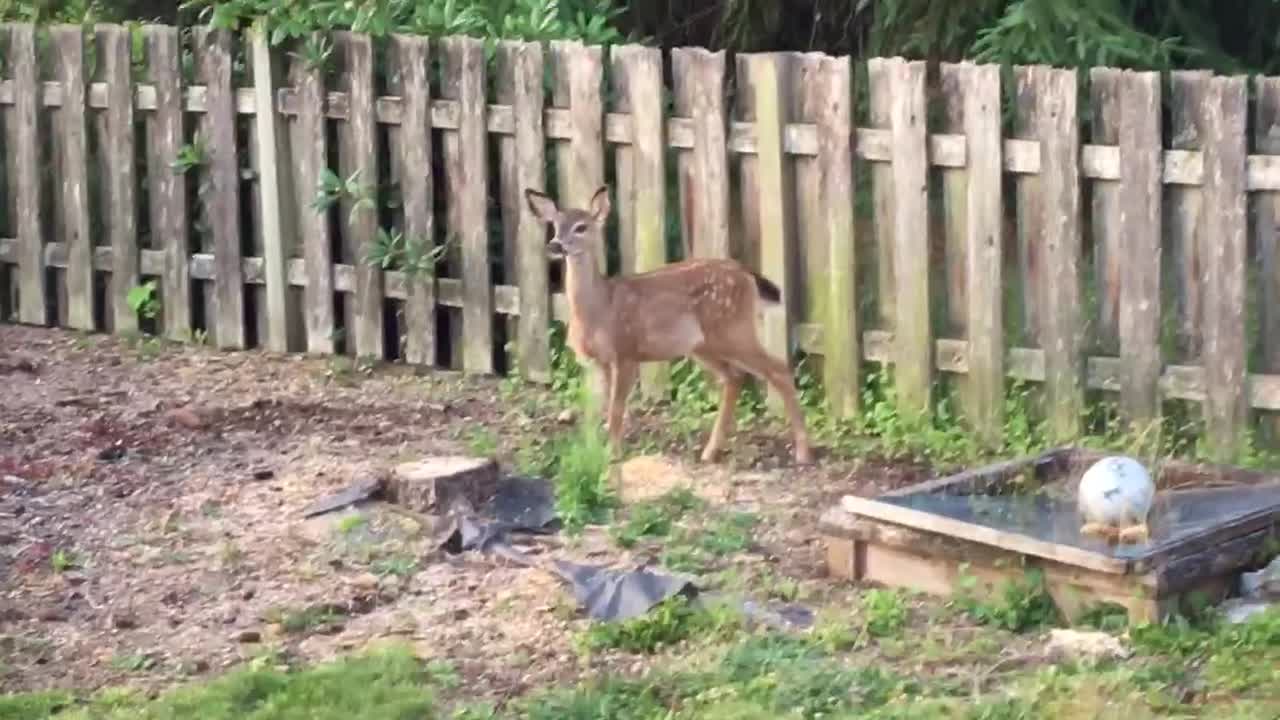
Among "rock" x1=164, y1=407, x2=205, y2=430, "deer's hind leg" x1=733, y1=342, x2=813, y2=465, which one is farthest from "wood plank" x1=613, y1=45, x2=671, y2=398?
"rock" x1=164, y1=407, x2=205, y2=430

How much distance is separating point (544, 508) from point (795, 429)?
1.48m

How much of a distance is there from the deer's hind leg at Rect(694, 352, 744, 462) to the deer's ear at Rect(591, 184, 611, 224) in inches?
28.3

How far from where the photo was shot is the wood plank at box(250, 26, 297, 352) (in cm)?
1191

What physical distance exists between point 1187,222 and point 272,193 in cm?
494

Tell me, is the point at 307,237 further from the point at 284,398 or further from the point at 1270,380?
the point at 1270,380

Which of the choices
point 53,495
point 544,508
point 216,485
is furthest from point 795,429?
point 53,495

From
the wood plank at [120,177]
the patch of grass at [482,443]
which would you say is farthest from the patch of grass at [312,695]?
the wood plank at [120,177]

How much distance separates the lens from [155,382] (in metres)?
11.5

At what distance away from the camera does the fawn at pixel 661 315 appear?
9.84m

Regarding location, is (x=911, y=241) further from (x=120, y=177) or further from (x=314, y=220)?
(x=120, y=177)

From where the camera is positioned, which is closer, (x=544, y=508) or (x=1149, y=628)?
(x=1149, y=628)

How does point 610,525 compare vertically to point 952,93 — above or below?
below

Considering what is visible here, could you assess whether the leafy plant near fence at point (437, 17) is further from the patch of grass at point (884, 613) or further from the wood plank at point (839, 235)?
the patch of grass at point (884, 613)

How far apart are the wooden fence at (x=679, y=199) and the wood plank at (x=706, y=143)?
0.02m
